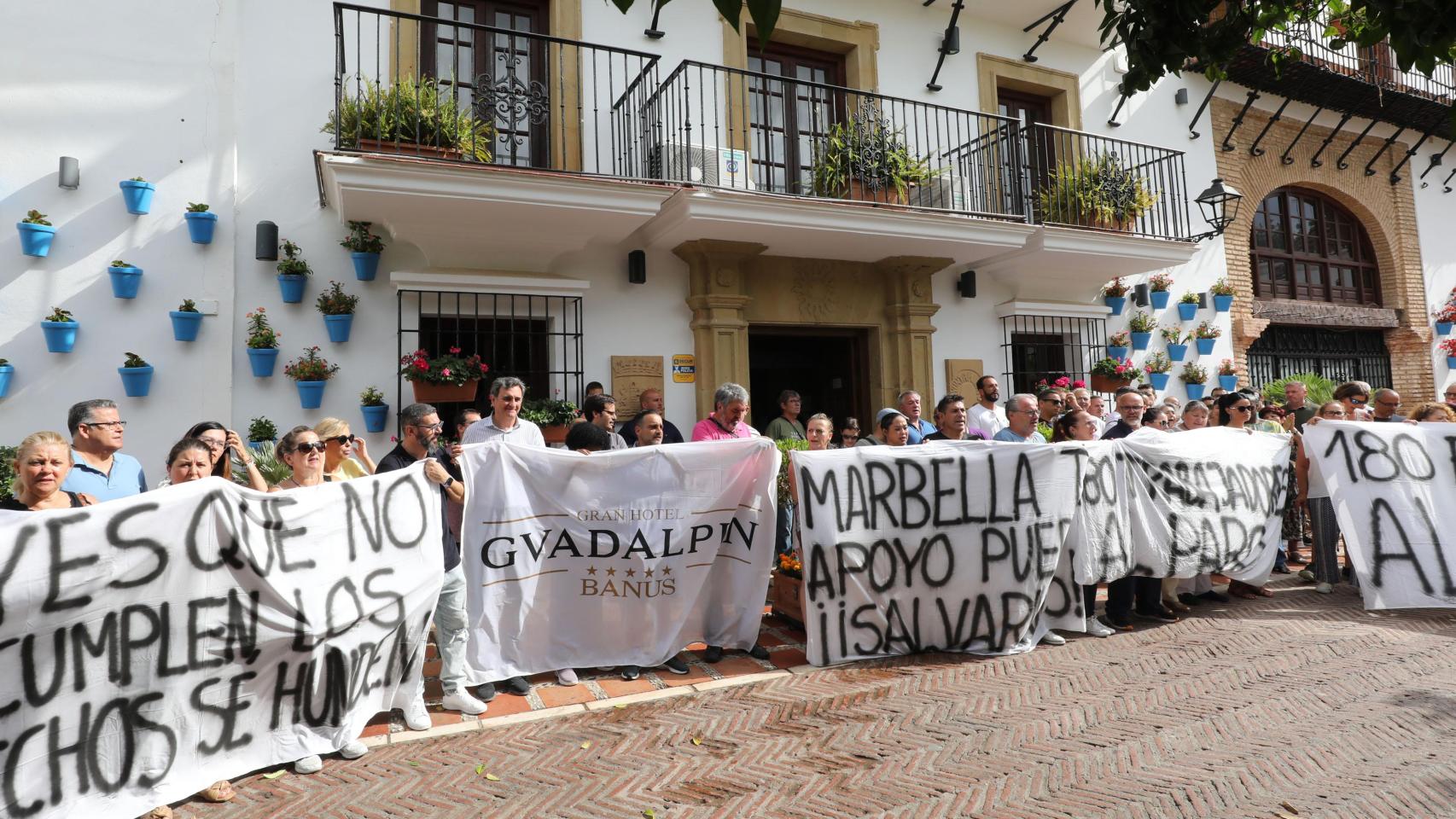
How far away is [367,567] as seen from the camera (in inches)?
149

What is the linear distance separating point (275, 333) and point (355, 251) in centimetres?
100

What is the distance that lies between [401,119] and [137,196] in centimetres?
223

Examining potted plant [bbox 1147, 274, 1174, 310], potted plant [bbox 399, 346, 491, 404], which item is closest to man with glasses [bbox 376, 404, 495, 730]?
potted plant [bbox 399, 346, 491, 404]

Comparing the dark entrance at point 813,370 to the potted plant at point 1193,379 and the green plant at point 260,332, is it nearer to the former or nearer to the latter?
the potted plant at point 1193,379

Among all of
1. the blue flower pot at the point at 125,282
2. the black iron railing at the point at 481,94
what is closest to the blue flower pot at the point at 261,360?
the blue flower pot at the point at 125,282

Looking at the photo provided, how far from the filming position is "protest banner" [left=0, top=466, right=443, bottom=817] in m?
2.90

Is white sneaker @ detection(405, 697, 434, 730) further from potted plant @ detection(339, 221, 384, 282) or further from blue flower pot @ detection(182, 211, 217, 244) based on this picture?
blue flower pot @ detection(182, 211, 217, 244)

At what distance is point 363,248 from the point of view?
7230mm

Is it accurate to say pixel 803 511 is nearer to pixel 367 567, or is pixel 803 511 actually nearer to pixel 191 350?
pixel 367 567

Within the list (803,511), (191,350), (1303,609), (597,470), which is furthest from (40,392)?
(1303,609)

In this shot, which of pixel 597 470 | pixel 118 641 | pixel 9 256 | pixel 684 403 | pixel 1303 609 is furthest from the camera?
pixel 684 403

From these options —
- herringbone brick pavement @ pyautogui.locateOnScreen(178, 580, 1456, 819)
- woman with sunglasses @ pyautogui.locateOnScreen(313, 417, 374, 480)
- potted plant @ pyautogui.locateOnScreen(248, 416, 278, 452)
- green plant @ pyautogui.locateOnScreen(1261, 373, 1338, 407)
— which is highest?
green plant @ pyautogui.locateOnScreen(1261, 373, 1338, 407)

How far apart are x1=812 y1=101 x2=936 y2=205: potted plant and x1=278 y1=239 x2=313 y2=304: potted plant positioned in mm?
5252

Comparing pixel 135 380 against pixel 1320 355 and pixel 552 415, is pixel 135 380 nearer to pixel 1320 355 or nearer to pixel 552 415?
pixel 552 415
